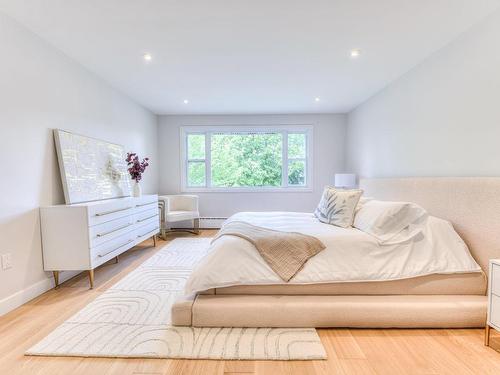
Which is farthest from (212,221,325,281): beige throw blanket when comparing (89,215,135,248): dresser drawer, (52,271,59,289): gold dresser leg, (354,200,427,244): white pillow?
(52,271,59,289): gold dresser leg

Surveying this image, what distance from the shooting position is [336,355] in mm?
1664

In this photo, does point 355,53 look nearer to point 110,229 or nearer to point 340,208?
point 340,208

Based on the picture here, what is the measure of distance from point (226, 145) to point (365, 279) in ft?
13.6

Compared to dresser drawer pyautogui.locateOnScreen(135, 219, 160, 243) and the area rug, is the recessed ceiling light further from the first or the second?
dresser drawer pyautogui.locateOnScreen(135, 219, 160, 243)

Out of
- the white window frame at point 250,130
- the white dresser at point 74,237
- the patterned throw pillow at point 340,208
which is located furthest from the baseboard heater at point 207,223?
the patterned throw pillow at point 340,208

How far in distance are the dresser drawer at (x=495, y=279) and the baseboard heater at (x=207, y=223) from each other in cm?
433

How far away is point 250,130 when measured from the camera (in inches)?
A: 216

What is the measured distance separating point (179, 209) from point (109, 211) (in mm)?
2223

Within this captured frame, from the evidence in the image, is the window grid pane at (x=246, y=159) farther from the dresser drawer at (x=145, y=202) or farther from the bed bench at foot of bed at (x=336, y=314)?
the bed bench at foot of bed at (x=336, y=314)

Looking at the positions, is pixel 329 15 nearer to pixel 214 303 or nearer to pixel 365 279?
pixel 365 279

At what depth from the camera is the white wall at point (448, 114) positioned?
2135 mm

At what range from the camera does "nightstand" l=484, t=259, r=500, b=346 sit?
1674mm

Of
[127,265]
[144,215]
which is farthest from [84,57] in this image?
[127,265]

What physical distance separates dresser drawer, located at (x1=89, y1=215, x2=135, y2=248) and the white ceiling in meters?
1.80
